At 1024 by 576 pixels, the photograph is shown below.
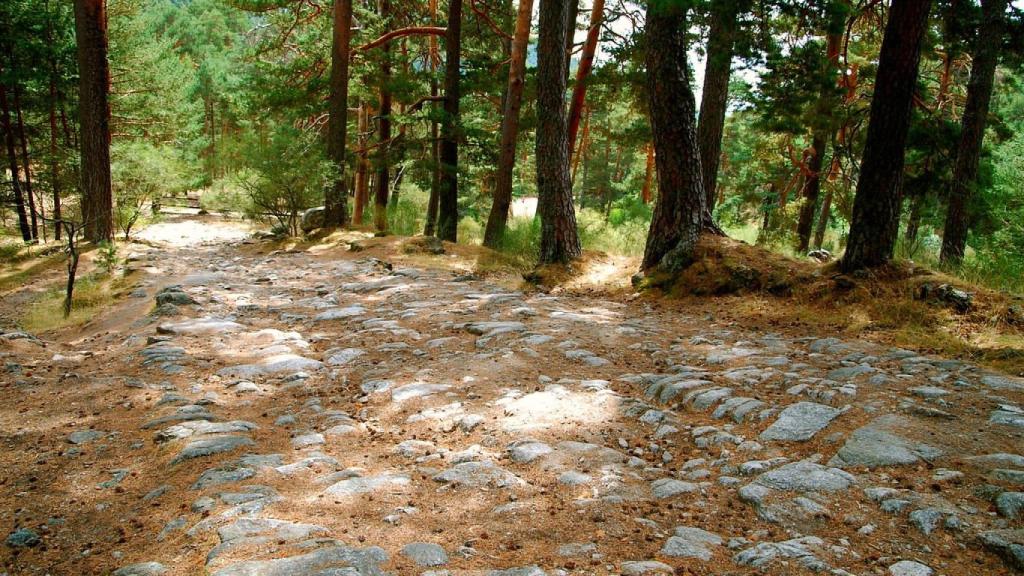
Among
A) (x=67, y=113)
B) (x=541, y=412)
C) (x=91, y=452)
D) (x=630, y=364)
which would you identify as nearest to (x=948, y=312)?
(x=630, y=364)

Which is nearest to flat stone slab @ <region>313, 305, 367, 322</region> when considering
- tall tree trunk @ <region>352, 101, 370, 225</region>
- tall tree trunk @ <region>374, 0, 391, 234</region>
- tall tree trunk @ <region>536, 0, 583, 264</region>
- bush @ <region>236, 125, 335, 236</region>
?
tall tree trunk @ <region>536, 0, 583, 264</region>

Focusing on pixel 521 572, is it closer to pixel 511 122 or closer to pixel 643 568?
pixel 643 568

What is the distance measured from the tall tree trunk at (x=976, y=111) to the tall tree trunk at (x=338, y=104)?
1255 cm

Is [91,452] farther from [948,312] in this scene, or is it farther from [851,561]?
[948,312]

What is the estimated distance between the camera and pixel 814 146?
13.9 m

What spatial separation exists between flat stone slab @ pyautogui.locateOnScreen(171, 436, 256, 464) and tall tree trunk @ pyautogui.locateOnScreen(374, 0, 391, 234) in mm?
10616

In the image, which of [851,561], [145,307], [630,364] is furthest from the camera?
[145,307]

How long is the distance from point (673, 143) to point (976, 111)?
20.3 ft

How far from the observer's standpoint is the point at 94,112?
480 inches

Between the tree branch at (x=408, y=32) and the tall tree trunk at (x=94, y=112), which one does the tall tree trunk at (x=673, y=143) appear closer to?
the tree branch at (x=408, y=32)

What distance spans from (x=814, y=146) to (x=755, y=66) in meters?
7.68

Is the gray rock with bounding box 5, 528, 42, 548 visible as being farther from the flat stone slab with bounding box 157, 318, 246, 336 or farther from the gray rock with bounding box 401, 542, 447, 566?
the flat stone slab with bounding box 157, 318, 246, 336

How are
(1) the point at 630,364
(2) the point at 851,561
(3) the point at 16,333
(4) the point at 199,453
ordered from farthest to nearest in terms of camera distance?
(3) the point at 16,333
(1) the point at 630,364
(4) the point at 199,453
(2) the point at 851,561

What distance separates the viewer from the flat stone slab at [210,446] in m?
3.15
